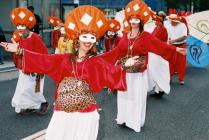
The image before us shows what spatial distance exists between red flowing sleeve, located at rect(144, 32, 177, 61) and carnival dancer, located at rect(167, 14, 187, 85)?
522cm

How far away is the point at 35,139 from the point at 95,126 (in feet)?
7.12

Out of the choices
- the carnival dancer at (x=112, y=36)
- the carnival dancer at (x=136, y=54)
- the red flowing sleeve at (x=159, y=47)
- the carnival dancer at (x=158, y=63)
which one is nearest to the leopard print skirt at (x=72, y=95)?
the carnival dancer at (x=136, y=54)

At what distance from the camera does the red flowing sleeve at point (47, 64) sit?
14.6 ft

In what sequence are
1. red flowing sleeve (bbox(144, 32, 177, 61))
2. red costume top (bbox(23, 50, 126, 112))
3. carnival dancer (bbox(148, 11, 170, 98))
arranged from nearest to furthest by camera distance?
red costume top (bbox(23, 50, 126, 112))
red flowing sleeve (bbox(144, 32, 177, 61))
carnival dancer (bbox(148, 11, 170, 98))

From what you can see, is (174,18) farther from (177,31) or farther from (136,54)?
(136,54)

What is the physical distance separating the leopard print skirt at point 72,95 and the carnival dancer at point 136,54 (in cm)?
208

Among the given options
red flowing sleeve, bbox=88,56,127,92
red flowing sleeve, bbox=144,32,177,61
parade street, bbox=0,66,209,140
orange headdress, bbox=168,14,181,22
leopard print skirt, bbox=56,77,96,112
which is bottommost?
parade street, bbox=0,66,209,140

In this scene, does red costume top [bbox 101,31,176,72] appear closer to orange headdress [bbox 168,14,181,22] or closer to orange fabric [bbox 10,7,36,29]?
orange fabric [bbox 10,7,36,29]

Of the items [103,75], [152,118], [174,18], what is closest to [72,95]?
[103,75]

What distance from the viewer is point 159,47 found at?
6.66 meters

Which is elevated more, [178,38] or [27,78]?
[178,38]

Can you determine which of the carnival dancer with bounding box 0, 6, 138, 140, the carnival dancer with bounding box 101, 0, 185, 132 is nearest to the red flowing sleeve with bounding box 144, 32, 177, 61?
the carnival dancer with bounding box 101, 0, 185, 132

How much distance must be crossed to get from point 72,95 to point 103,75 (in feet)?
1.27

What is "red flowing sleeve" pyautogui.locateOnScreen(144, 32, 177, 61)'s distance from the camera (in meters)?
6.59
